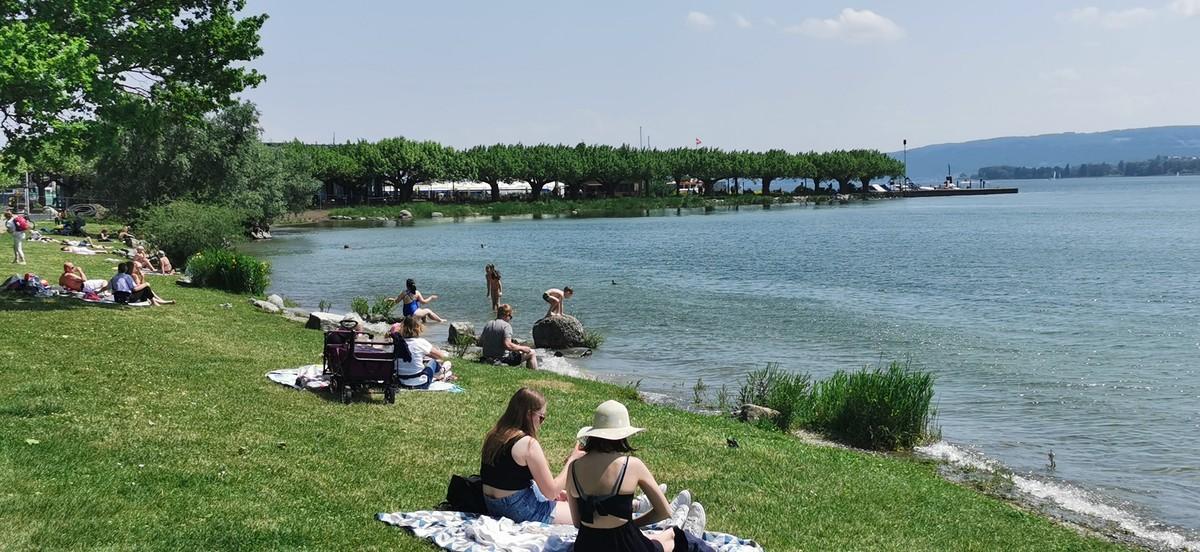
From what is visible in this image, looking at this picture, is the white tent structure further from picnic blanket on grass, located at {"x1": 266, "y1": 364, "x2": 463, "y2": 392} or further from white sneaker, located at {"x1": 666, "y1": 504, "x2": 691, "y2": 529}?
white sneaker, located at {"x1": 666, "y1": 504, "x2": 691, "y2": 529}

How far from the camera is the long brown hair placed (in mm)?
8148

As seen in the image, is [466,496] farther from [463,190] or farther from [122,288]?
[463,190]

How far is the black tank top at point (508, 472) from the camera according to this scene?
8.16 meters

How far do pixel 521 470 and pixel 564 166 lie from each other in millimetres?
131175

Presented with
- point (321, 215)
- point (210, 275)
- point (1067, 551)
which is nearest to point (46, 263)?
point (210, 275)

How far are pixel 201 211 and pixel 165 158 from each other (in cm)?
2384

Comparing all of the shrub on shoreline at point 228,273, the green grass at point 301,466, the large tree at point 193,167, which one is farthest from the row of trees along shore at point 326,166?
the green grass at point 301,466

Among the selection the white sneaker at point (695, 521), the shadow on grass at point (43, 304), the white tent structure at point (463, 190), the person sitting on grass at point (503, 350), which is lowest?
the person sitting on grass at point (503, 350)

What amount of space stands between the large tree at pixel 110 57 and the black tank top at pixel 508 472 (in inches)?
415

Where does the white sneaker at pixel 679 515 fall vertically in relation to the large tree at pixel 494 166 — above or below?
below

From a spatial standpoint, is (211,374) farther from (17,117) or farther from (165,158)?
(165,158)

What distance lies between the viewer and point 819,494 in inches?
409

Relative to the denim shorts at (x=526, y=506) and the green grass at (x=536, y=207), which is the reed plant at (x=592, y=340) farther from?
the green grass at (x=536, y=207)

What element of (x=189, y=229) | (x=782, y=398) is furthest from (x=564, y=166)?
(x=782, y=398)
